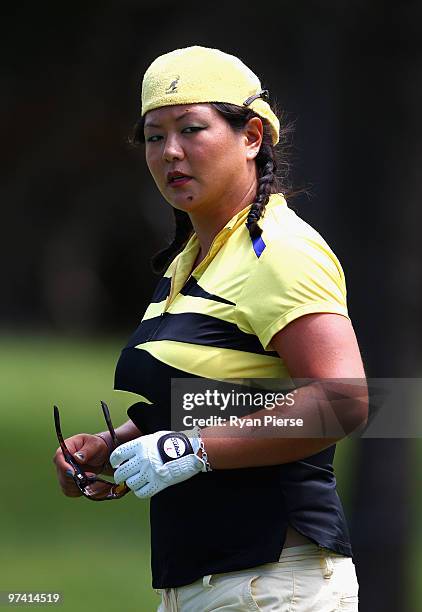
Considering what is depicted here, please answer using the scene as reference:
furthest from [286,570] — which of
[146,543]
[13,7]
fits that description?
[13,7]

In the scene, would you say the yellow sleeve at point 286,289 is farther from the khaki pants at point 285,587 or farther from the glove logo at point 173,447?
the khaki pants at point 285,587

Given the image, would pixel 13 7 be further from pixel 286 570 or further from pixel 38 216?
pixel 286 570

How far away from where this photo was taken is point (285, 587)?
2.92 metres

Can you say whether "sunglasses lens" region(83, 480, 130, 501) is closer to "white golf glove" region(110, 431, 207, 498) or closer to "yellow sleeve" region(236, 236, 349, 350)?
"white golf glove" region(110, 431, 207, 498)

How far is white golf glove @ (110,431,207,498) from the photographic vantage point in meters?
2.83

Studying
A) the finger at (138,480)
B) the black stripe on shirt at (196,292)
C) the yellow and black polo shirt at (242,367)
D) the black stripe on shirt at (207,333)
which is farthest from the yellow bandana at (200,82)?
the finger at (138,480)

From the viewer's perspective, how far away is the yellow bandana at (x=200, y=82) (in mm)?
3141

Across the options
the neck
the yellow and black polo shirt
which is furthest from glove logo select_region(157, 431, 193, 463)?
the neck

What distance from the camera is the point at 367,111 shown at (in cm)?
637

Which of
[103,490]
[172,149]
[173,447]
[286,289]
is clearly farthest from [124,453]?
[172,149]

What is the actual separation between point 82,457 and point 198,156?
894 mm

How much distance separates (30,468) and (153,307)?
8.47 meters

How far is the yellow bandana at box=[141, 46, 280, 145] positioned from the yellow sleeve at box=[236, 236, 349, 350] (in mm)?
495

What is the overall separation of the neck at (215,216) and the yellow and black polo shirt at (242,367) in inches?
3.1
